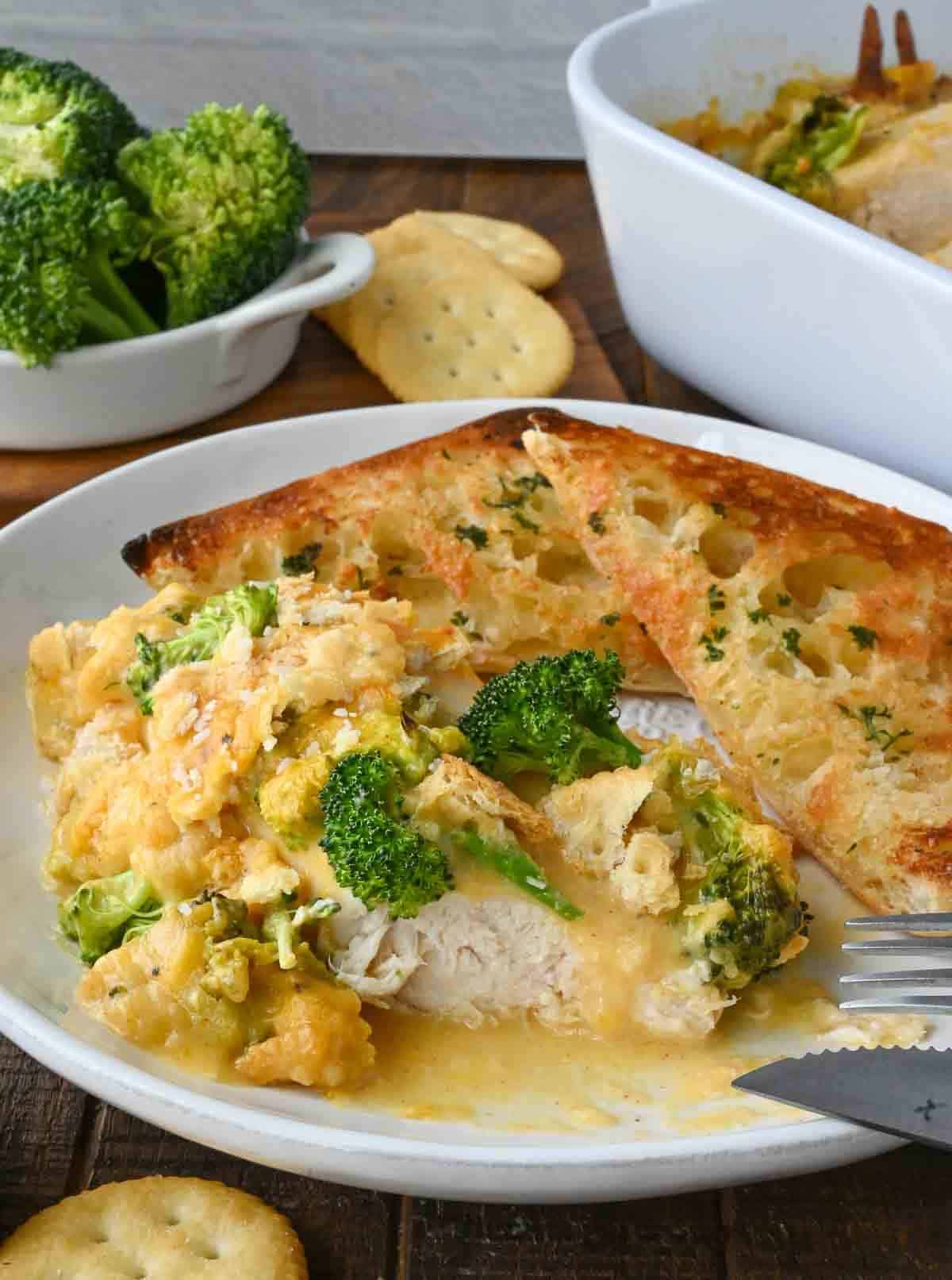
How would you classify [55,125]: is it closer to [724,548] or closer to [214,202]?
[214,202]

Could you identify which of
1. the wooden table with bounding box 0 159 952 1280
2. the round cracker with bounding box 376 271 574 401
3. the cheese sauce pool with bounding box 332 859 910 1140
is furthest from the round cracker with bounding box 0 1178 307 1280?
the round cracker with bounding box 376 271 574 401

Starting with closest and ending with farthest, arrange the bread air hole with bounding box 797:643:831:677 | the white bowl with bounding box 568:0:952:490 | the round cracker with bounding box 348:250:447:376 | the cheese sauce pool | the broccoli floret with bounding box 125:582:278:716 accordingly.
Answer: the cheese sauce pool < the broccoli floret with bounding box 125:582:278:716 < the bread air hole with bounding box 797:643:831:677 < the white bowl with bounding box 568:0:952:490 < the round cracker with bounding box 348:250:447:376

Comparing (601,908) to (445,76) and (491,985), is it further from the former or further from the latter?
(445,76)

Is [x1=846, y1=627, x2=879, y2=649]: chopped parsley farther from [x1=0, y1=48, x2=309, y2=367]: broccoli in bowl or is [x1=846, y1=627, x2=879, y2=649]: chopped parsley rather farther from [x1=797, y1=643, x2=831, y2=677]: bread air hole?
[x1=0, y1=48, x2=309, y2=367]: broccoli in bowl

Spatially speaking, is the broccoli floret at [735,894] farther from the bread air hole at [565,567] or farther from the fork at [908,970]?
the bread air hole at [565,567]

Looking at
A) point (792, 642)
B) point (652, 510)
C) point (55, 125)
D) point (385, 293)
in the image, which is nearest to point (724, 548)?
point (652, 510)

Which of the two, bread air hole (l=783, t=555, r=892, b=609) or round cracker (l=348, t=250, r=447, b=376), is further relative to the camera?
round cracker (l=348, t=250, r=447, b=376)

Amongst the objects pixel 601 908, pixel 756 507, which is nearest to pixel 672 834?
pixel 601 908

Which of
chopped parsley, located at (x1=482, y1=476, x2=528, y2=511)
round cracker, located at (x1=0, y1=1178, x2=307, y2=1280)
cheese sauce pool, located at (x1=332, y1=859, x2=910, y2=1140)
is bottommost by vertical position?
A: round cracker, located at (x1=0, y1=1178, x2=307, y2=1280)
